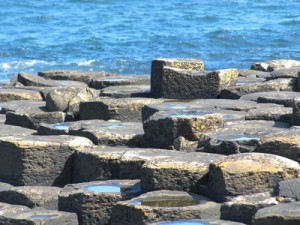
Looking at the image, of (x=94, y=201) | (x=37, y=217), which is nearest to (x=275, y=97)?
(x=94, y=201)

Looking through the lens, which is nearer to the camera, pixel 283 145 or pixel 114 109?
pixel 283 145

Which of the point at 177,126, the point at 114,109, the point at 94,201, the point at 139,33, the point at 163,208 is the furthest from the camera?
the point at 139,33

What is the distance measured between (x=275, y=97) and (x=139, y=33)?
21530 millimetres

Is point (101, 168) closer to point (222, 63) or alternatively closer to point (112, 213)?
point (112, 213)

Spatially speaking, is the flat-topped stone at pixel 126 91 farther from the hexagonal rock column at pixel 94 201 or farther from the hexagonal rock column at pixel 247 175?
the hexagonal rock column at pixel 247 175

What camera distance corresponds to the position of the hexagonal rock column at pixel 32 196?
27.7ft

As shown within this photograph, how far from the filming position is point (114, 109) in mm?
10781

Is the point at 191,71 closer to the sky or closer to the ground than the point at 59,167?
closer to the sky

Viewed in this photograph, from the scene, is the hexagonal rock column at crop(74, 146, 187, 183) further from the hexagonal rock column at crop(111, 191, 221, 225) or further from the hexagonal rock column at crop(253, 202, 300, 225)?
the hexagonal rock column at crop(253, 202, 300, 225)

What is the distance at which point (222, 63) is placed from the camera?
923 inches

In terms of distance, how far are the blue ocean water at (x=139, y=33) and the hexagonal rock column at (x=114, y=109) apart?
444 inches

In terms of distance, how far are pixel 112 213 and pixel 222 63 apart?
16104 mm

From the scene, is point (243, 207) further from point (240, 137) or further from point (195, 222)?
point (240, 137)

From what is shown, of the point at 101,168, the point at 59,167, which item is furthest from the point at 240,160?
the point at 59,167
